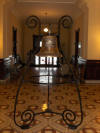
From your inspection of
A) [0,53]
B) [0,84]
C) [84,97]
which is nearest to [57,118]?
[84,97]

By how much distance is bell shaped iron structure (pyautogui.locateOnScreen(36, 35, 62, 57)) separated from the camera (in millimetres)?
3043

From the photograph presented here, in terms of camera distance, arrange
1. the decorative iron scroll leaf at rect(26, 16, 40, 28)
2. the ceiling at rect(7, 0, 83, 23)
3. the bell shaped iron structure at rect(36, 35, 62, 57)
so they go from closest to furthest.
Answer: the decorative iron scroll leaf at rect(26, 16, 40, 28), the bell shaped iron structure at rect(36, 35, 62, 57), the ceiling at rect(7, 0, 83, 23)

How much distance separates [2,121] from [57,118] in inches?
41.4

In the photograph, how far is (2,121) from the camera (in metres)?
3.36

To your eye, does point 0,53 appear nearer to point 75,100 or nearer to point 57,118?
point 75,100

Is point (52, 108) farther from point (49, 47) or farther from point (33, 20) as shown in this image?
point (33, 20)

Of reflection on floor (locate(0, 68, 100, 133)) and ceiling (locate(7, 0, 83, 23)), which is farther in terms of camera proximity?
ceiling (locate(7, 0, 83, 23))

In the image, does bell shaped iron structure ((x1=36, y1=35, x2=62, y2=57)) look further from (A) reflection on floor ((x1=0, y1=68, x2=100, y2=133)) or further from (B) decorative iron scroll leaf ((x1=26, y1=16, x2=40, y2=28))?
(A) reflection on floor ((x1=0, y1=68, x2=100, y2=133))

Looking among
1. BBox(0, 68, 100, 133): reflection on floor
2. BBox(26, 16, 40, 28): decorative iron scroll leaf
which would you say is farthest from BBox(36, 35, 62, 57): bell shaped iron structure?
BBox(0, 68, 100, 133): reflection on floor

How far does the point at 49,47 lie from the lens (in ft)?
10.2

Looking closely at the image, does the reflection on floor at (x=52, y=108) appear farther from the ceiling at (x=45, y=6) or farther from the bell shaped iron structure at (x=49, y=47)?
the ceiling at (x=45, y=6)

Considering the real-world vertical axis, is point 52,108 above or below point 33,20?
below

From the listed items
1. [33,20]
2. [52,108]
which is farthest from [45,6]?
[33,20]

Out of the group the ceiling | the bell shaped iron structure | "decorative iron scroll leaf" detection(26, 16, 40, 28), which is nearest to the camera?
"decorative iron scroll leaf" detection(26, 16, 40, 28)
